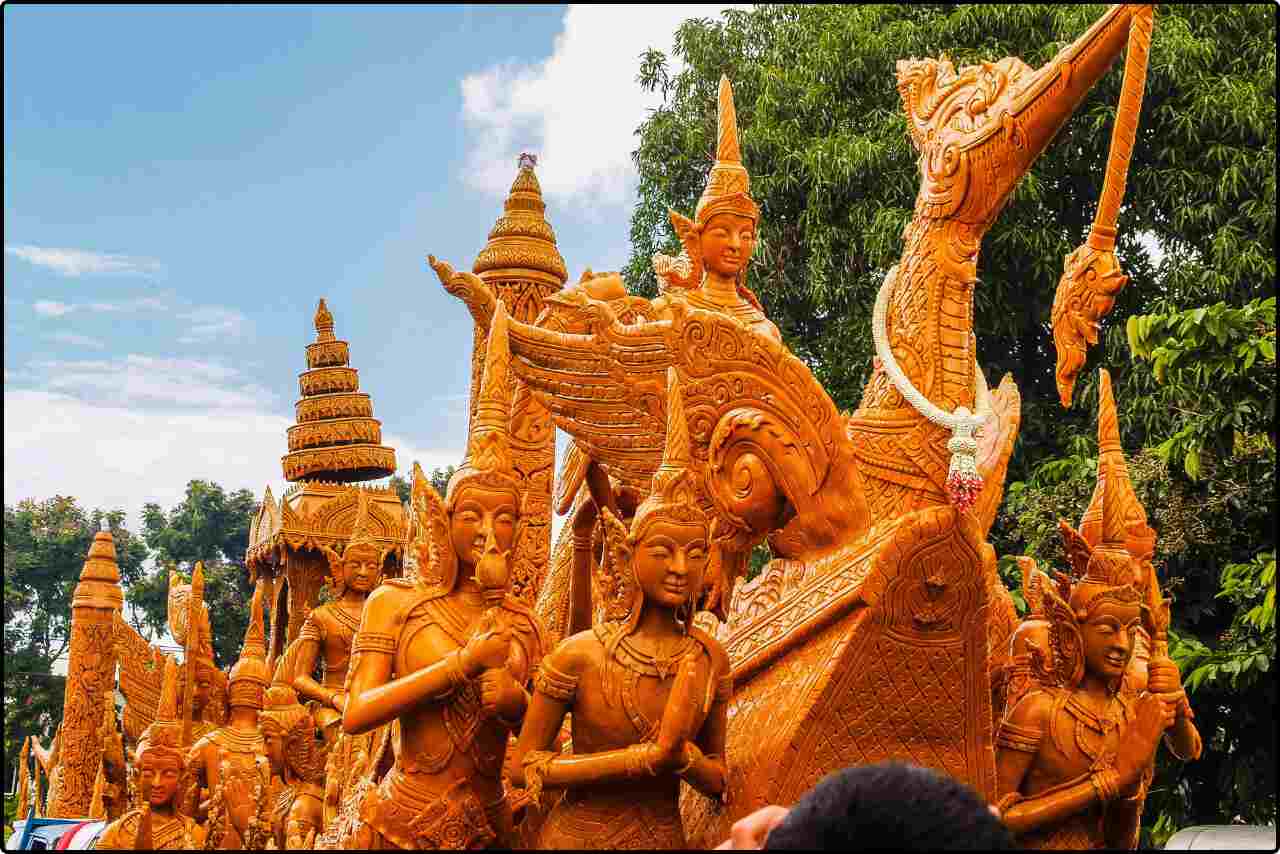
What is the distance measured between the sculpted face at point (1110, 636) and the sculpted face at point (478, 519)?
2147 mm

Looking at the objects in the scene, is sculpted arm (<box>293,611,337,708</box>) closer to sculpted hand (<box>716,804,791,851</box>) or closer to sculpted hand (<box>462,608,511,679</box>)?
sculpted hand (<box>462,608,511,679</box>)

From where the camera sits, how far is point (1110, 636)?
552cm

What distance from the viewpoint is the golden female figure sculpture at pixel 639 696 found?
452 centimetres

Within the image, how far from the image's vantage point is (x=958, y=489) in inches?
199

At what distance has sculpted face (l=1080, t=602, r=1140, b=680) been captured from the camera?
5.51m

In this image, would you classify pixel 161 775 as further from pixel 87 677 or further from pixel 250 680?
pixel 87 677

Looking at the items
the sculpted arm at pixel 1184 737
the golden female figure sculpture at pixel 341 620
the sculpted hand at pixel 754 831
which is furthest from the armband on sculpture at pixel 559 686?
the golden female figure sculpture at pixel 341 620

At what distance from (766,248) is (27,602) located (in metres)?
20.9

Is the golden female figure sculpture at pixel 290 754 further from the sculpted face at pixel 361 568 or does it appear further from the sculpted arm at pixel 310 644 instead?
the sculpted face at pixel 361 568

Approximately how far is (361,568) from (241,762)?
3.83 feet

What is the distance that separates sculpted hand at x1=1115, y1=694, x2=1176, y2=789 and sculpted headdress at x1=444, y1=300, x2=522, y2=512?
2.27 m

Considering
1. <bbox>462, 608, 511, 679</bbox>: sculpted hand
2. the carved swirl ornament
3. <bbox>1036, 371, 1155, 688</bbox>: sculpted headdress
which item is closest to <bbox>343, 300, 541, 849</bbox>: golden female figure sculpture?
<bbox>462, 608, 511, 679</bbox>: sculpted hand

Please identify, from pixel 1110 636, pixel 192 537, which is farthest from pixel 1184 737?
pixel 192 537

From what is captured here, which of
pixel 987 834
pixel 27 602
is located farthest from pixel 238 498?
pixel 987 834
